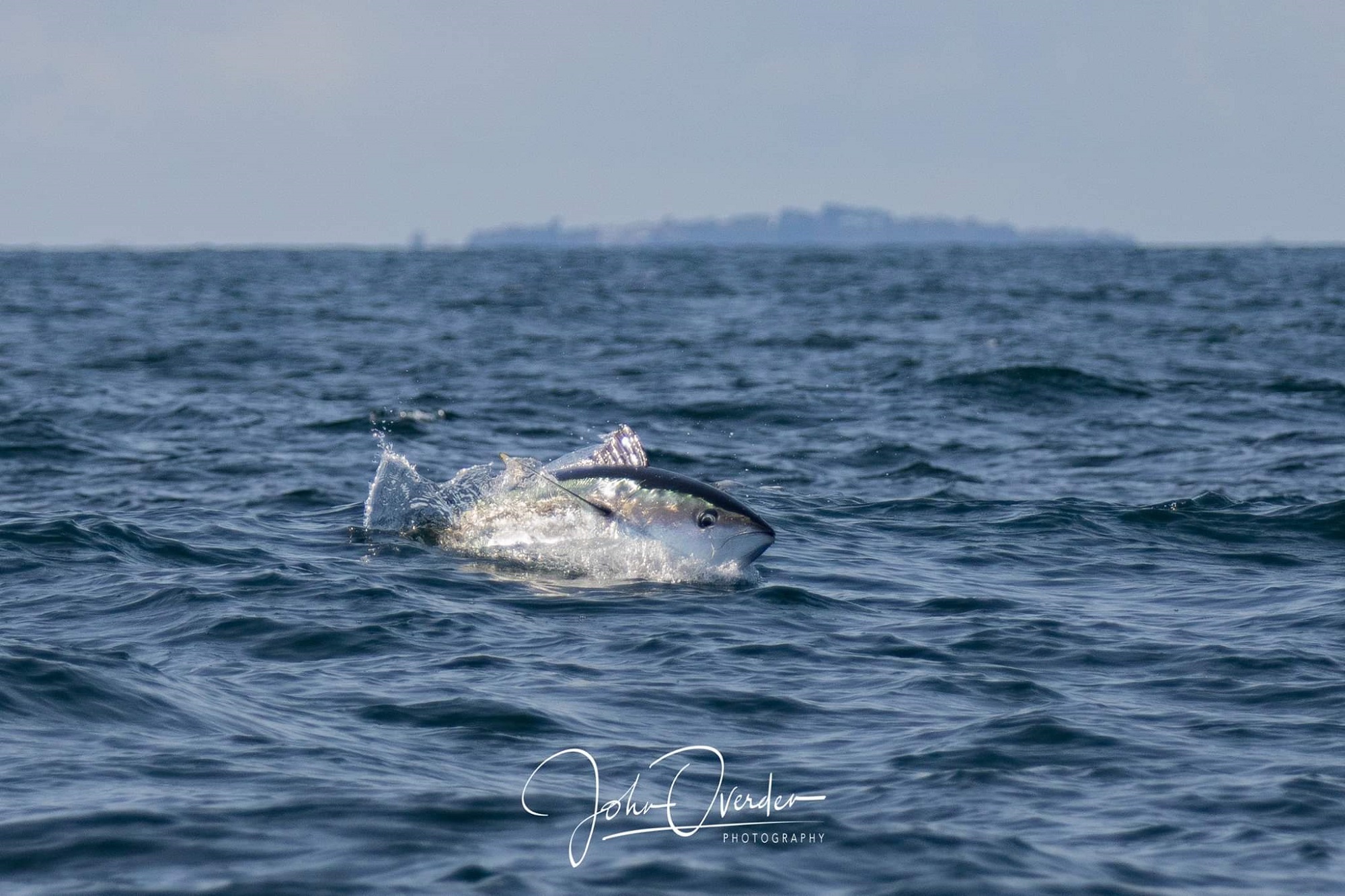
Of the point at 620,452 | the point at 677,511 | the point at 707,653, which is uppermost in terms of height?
the point at 620,452

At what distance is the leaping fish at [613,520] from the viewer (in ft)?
43.4

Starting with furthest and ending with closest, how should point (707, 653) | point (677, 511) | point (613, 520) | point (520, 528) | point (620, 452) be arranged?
point (520, 528)
point (620, 452)
point (613, 520)
point (677, 511)
point (707, 653)

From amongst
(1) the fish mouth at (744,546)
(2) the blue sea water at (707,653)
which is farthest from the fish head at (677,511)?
(2) the blue sea water at (707,653)

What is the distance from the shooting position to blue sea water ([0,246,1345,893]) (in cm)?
739

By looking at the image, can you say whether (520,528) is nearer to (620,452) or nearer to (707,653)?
(620,452)

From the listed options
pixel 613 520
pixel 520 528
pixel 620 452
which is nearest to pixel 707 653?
pixel 613 520

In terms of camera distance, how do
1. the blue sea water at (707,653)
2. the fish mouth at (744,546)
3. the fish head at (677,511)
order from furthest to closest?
the fish mouth at (744,546) → the fish head at (677,511) → the blue sea water at (707,653)

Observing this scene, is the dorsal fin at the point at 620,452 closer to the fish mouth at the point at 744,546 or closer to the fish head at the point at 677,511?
the fish head at the point at 677,511

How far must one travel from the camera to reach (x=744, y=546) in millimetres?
13500

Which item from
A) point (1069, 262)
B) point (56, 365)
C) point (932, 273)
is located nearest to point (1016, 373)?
point (56, 365)

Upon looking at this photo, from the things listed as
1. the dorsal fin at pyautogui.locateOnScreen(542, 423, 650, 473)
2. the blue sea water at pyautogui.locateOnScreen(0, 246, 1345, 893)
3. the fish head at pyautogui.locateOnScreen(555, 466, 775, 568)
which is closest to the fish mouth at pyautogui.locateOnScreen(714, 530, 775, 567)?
the fish head at pyautogui.locateOnScreen(555, 466, 775, 568)

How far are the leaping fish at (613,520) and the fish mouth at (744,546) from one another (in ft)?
0.03

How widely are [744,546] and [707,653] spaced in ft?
8.56

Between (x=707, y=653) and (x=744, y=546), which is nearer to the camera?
(x=707, y=653)
